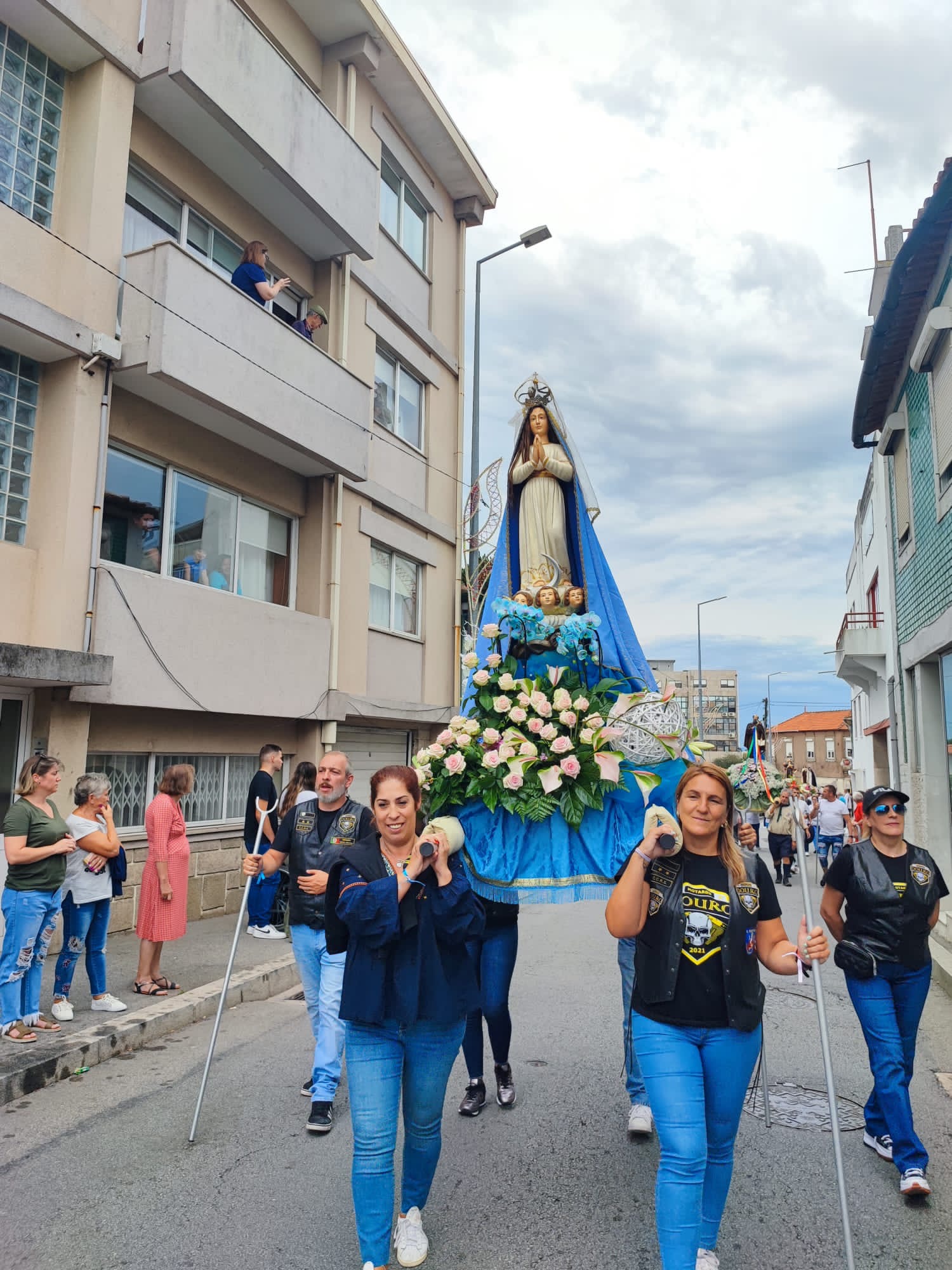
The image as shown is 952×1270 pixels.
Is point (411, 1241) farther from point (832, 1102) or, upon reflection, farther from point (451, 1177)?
point (832, 1102)

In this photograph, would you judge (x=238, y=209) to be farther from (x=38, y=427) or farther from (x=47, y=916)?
(x=47, y=916)

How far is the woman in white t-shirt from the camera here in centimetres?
683

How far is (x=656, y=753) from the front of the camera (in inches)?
186

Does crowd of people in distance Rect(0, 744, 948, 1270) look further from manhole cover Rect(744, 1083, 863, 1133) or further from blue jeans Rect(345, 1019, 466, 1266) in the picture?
manhole cover Rect(744, 1083, 863, 1133)

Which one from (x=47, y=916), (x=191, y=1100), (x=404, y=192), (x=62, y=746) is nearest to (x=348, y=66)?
Answer: (x=404, y=192)

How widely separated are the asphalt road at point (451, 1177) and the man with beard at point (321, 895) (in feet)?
1.07

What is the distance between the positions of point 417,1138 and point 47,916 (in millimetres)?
3907

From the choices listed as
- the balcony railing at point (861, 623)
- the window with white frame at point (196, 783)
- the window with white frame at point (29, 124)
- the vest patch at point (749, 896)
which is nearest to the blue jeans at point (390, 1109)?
the vest patch at point (749, 896)

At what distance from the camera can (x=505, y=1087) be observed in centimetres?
520

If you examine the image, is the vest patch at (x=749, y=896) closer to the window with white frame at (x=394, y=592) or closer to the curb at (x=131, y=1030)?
the curb at (x=131, y=1030)

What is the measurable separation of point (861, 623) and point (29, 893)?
24579 mm

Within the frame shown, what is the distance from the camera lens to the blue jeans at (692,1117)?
3.02m

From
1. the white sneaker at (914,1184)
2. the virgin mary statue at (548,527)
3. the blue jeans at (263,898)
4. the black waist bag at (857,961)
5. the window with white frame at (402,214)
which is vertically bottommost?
the white sneaker at (914,1184)

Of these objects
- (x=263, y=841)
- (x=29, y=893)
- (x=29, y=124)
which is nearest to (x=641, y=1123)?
(x=29, y=893)
